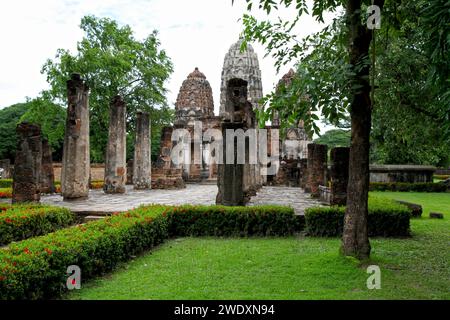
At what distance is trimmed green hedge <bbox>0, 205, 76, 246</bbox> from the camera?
322 inches

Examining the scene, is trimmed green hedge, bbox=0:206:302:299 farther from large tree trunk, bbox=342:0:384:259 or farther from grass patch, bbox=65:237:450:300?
large tree trunk, bbox=342:0:384:259

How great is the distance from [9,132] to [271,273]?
41.5 m

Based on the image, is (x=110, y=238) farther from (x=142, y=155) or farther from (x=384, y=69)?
(x=142, y=155)

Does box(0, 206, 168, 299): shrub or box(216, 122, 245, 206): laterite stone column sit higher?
box(216, 122, 245, 206): laterite stone column

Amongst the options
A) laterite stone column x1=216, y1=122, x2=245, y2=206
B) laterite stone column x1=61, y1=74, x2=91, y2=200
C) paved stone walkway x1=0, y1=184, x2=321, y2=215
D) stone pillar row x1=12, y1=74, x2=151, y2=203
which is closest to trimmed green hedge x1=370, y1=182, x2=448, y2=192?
paved stone walkway x1=0, y1=184, x2=321, y2=215

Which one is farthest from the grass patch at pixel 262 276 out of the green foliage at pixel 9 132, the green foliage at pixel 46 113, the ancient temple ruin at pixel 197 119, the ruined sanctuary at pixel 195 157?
the green foliage at pixel 9 132

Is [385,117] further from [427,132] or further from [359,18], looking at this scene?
[359,18]

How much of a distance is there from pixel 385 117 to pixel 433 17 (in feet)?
49.1

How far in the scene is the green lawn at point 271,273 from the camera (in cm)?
520

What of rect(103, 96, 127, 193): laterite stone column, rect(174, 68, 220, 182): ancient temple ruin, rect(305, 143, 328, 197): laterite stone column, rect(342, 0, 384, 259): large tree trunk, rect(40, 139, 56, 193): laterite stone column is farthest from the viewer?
rect(174, 68, 220, 182): ancient temple ruin

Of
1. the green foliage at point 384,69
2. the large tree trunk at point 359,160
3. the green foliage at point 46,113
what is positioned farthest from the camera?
the green foliage at point 46,113

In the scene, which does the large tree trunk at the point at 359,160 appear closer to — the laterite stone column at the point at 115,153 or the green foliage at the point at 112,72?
the laterite stone column at the point at 115,153

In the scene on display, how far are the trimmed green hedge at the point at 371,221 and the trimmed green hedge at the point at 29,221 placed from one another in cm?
568

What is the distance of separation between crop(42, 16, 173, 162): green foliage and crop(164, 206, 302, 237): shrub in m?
20.2
